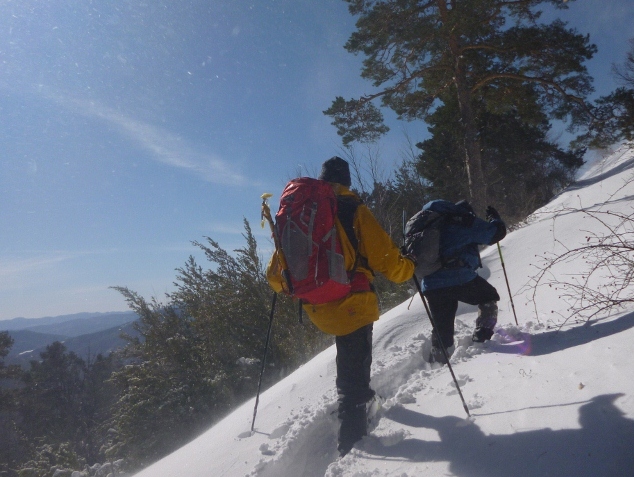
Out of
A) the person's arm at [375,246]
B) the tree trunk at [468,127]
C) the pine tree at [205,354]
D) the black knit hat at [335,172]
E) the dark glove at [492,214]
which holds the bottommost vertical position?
the pine tree at [205,354]

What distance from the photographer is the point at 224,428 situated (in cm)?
374

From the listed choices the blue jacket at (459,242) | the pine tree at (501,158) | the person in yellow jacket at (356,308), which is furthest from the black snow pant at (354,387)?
the pine tree at (501,158)

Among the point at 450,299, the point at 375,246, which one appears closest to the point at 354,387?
the point at 375,246

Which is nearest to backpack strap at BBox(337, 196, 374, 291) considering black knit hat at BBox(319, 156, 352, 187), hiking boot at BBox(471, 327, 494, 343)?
black knit hat at BBox(319, 156, 352, 187)

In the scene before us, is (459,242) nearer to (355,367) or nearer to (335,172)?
(335,172)

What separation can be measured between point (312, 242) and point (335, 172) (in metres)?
0.62

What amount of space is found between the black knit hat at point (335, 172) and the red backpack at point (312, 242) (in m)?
0.31

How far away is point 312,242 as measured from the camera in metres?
2.34

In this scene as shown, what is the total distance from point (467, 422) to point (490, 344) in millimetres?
1275

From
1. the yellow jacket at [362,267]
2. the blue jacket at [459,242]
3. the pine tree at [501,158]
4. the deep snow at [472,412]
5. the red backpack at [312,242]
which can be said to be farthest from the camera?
the pine tree at [501,158]

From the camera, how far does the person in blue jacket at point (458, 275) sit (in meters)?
3.22

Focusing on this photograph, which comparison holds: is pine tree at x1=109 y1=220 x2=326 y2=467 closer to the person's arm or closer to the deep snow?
the deep snow

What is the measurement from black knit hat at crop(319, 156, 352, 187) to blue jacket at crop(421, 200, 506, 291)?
2.76 ft

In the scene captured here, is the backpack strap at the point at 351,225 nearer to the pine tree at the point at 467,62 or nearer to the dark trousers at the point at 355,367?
the dark trousers at the point at 355,367
